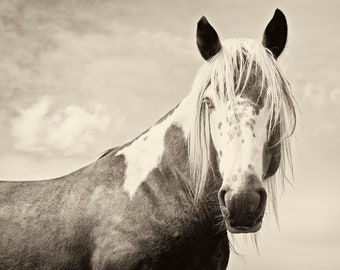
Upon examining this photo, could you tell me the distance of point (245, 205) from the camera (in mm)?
3355

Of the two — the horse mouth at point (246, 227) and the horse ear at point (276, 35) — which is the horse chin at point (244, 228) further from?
the horse ear at point (276, 35)

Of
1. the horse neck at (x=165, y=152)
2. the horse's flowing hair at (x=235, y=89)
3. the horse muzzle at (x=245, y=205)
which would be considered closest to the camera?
the horse muzzle at (x=245, y=205)

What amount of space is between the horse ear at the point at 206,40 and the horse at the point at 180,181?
0.01 m

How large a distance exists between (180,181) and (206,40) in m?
1.44

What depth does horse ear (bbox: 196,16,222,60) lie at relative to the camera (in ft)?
14.6

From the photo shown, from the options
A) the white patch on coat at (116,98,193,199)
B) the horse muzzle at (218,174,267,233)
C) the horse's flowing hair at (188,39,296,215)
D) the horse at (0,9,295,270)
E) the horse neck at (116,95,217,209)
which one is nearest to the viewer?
the horse muzzle at (218,174,267,233)

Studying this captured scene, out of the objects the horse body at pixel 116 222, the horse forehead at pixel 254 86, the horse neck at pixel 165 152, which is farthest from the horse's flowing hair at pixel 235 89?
the horse body at pixel 116 222

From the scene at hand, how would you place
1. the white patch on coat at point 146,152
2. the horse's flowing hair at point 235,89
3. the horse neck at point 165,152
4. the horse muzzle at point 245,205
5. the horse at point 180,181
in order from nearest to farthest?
the horse muzzle at point 245,205 → the horse at point 180,181 → the horse's flowing hair at point 235,89 → the horse neck at point 165,152 → the white patch on coat at point 146,152

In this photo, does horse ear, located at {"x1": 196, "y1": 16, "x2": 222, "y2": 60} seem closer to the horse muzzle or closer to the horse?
the horse

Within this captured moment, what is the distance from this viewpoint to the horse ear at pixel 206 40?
14.6ft

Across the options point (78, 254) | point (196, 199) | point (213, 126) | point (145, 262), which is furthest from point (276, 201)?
point (78, 254)

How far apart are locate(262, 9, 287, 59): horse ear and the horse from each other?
0.01 meters

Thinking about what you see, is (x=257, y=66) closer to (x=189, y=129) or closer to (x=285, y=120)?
(x=285, y=120)

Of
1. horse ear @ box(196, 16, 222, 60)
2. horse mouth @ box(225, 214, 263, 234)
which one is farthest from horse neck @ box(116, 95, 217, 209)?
horse mouth @ box(225, 214, 263, 234)
